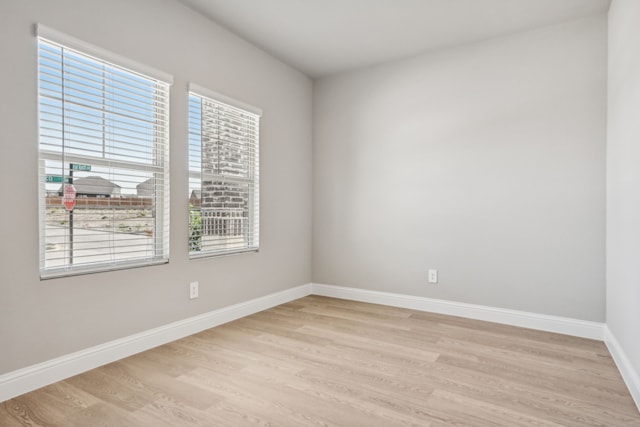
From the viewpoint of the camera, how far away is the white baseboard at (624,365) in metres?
1.96

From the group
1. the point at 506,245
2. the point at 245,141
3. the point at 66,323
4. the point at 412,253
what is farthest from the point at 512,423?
the point at 245,141

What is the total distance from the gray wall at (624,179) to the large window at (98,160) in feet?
9.75

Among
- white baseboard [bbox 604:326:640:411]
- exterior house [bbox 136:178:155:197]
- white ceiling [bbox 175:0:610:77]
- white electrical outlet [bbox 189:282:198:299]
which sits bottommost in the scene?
white baseboard [bbox 604:326:640:411]

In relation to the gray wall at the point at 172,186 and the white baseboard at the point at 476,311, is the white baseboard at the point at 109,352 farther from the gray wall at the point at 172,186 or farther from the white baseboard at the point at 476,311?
the white baseboard at the point at 476,311

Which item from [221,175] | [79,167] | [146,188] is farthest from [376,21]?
[79,167]

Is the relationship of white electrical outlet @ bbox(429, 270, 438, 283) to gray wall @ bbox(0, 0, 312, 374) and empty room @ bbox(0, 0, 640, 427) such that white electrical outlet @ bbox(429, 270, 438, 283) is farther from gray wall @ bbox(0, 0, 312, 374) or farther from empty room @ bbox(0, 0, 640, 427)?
gray wall @ bbox(0, 0, 312, 374)

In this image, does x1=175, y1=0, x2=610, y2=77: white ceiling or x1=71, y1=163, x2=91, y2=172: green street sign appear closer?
x1=71, y1=163, x2=91, y2=172: green street sign

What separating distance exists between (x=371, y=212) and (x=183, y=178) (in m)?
2.01

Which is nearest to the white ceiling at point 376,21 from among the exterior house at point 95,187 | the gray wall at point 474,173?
the gray wall at point 474,173

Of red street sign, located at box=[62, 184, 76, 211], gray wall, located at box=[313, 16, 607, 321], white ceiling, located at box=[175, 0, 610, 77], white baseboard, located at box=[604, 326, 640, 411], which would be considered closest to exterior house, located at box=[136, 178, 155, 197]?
red street sign, located at box=[62, 184, 76, 211]

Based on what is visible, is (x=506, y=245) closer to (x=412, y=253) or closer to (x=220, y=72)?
(x=412, y=253)

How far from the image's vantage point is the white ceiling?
287 cm

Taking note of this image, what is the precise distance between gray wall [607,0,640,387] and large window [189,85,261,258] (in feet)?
9.21

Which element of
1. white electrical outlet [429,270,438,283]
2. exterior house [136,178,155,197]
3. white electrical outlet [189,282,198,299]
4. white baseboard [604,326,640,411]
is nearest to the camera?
white baseboard [604,326,640,411]
